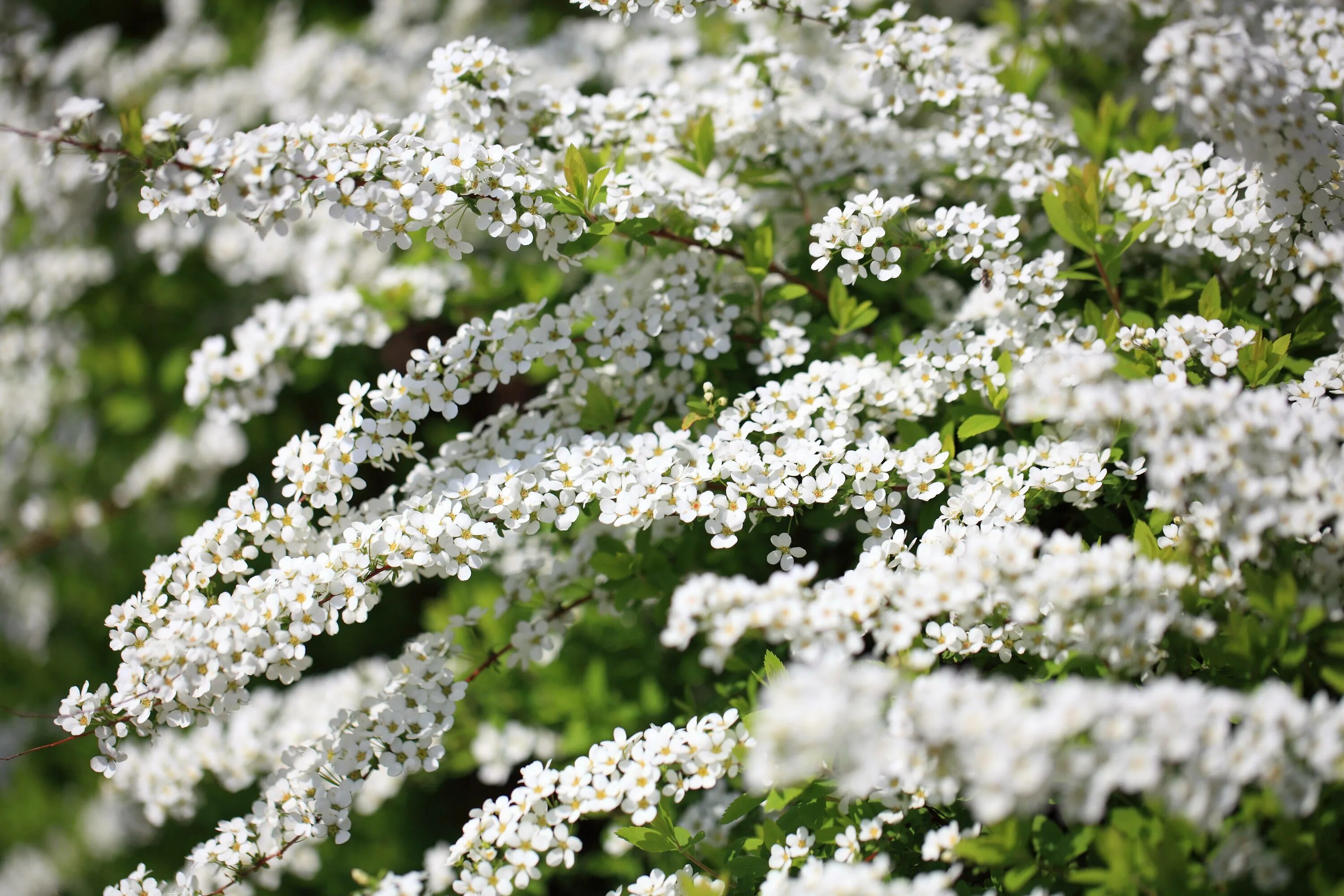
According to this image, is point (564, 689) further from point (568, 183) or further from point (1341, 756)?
point (1341, 756)

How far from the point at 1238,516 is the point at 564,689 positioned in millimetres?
1963

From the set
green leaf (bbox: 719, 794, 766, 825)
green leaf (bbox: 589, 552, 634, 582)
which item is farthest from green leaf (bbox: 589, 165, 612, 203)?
green leaf (bbox: 719, 794, 766, 825)

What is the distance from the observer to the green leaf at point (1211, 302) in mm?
2074

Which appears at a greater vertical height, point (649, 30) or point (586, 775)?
point (649, 30)

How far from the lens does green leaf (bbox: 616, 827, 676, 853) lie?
190 centimetres

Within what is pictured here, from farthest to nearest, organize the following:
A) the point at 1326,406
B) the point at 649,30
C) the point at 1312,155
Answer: the point at 649,30, the point at 1312,155, the point at 1326,406

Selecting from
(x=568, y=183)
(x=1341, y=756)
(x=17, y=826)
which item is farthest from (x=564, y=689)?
(x=17, y=826)

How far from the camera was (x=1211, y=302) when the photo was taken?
2.08m

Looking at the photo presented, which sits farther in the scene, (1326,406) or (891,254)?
(891,254)

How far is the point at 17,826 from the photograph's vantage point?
446cm

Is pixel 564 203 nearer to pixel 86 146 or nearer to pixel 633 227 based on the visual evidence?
pixel 633 227

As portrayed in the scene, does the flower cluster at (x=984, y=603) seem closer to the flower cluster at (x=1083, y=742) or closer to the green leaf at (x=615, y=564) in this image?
the flower cluster at (x=1083, y=742)

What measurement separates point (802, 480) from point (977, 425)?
43 centimetres

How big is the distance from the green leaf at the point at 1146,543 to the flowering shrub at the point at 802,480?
12mm
